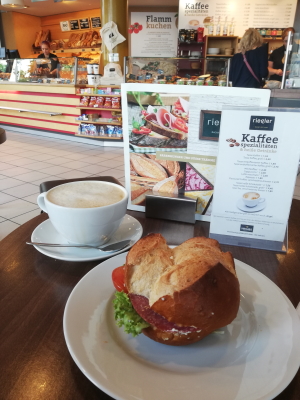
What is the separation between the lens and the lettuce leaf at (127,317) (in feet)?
1.63

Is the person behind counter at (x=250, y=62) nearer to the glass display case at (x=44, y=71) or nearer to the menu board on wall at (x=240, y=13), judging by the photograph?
the glass display case at (x=44, y=71)

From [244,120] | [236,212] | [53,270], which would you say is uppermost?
[244,120]

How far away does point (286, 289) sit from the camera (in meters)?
0.67

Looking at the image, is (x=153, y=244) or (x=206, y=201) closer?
(x=153, y=244)

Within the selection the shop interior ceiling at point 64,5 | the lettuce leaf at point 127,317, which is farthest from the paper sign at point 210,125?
the shop interior ceiling at point 64,5

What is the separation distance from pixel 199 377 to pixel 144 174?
0.65 meters

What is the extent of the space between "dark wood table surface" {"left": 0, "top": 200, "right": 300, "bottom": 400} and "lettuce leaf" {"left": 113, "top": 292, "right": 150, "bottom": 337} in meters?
0.10

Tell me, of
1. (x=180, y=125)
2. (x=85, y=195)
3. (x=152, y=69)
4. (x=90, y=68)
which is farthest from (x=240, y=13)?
(x=85, y=195)

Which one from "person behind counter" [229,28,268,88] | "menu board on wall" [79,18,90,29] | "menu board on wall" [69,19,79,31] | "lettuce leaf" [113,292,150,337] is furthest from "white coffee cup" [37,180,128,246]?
"menu board on wall" [69,19,79,31]

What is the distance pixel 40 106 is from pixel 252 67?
454cm

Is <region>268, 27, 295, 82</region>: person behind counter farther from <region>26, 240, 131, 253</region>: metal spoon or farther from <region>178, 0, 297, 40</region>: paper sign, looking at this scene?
<region>26, 240, 131, 253</region>: metal spoon

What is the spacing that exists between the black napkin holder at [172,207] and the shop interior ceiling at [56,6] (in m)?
10.1

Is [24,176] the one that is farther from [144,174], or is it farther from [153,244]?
[153,244]

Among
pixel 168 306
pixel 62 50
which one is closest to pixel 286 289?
pixel 168 306
